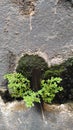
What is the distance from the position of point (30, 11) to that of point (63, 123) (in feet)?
2.17

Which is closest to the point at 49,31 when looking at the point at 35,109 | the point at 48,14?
the point at 48,14

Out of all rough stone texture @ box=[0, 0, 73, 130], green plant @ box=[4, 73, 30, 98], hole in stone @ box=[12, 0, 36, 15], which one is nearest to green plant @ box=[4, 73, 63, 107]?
green plant @ box=[4, 73, 30, 98]

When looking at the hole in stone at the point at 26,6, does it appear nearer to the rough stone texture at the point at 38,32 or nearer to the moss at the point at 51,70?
the rough stone texture at the point at 38,32

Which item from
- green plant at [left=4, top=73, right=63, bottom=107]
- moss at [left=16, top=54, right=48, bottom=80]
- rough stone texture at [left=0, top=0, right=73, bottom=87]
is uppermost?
rough stone texture at [left=0, top=0, right=73, bottom=87]

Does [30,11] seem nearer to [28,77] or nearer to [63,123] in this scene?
[28,77]

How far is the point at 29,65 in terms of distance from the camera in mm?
2086

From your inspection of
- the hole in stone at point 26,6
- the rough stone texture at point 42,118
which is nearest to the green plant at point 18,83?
the rough stone texture at point 42,118

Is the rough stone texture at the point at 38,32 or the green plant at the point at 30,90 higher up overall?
the rough stone texture at the point at 38,32

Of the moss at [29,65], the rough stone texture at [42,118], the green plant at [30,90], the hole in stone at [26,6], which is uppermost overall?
the hole in stone at [26,6]

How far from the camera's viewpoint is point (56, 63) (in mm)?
2113

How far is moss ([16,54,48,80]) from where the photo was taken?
Answer: 209cm

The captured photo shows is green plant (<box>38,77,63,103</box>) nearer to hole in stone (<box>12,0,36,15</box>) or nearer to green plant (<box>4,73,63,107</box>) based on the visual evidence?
green plant (<box>4,73,63,107</box>)

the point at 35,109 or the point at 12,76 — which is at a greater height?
the point at 12,76

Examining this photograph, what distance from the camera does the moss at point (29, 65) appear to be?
2.09 metres
